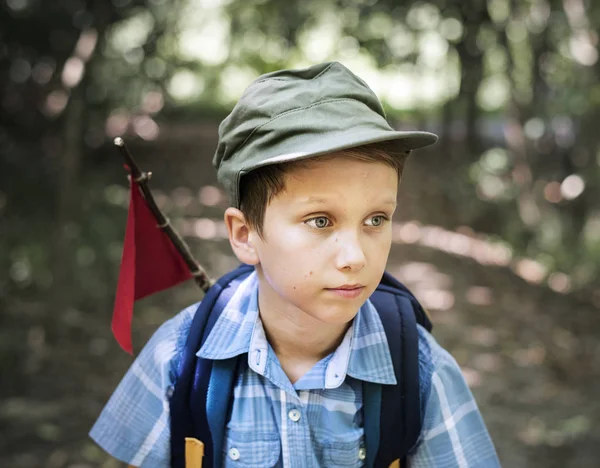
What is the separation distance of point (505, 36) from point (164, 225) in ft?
25.4

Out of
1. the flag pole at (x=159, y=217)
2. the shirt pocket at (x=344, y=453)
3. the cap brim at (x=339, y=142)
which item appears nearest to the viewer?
the cap brim at (x=339, y=142)

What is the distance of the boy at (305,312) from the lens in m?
1.46

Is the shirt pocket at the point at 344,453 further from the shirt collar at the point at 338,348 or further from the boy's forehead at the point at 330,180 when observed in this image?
the boy's forehead at the point at 330,180

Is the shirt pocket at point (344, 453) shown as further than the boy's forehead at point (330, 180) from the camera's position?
Yes

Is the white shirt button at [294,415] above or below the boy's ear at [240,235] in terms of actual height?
below

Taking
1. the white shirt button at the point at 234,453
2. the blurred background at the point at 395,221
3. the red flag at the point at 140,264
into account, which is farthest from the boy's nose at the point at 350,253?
the blurred background at the point at 395,221

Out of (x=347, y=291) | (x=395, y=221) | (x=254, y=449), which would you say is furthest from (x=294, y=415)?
(x=395, y=221)

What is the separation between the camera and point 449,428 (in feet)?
5.45

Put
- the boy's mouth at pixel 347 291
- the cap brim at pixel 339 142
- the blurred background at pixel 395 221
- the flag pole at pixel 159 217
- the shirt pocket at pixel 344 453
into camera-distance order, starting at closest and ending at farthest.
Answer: the cap brim at pixel 339 142 → the boy's mouth at pixel 347 291 → the shirt pocket at pixel 344 453 → the flag pole at pixel 159 217 → the blurred background at pixel 395 221

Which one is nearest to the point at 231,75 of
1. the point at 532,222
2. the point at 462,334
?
the point at 532,222

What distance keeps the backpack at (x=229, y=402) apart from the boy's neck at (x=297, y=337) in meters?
0.10

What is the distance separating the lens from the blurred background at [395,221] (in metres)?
4.36

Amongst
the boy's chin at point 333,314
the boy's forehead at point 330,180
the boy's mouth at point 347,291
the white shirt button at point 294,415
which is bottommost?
the white shirt button at point 294,415

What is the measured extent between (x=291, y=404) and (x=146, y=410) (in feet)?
1.23
